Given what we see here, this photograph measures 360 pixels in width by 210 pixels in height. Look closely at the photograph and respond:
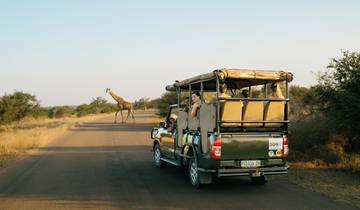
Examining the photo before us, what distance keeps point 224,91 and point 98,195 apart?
11.9 feet

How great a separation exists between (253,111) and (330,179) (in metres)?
2.92

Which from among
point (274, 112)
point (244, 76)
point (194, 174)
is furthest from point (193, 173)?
point (244, 76)

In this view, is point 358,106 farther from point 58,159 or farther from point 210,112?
point 58,159

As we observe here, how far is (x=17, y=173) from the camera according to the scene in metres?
13.4

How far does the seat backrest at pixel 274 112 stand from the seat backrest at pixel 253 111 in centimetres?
13

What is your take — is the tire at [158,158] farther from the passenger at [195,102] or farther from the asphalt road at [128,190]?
the passenger at [195,102]

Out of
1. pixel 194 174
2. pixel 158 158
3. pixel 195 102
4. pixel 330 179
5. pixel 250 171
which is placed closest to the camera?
pixel 250 171

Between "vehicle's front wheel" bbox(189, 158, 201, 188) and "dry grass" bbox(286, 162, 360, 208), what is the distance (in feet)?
7.93

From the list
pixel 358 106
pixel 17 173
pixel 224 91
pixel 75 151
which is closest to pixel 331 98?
pixel 358 106

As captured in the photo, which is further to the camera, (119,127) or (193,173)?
(119,127)

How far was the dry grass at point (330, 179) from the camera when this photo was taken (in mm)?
9805

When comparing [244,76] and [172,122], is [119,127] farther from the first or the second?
[244,76]

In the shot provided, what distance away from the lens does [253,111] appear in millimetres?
10375

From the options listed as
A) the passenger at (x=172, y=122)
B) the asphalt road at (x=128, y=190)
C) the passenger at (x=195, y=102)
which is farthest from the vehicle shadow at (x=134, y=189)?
the passenger at (x=195, y=102)
